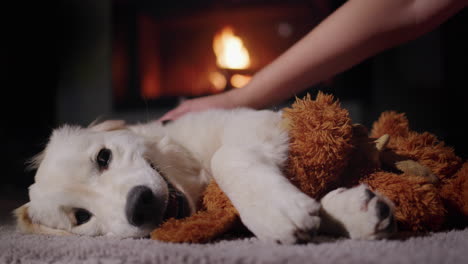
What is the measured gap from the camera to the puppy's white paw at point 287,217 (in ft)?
2.19

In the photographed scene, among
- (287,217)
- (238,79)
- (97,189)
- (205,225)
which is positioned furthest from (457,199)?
(238,79)

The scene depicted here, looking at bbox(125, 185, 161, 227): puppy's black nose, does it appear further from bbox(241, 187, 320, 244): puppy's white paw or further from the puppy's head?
bbox(241, 187, 320, 244): puppy's white paw

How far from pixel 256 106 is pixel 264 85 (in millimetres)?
104

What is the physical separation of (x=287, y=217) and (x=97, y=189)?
1.77 feet

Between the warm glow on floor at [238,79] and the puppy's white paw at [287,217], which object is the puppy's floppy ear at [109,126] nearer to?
the puppy's white paw at [287,217]

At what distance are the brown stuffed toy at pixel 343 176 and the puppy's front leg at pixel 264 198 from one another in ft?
0.23

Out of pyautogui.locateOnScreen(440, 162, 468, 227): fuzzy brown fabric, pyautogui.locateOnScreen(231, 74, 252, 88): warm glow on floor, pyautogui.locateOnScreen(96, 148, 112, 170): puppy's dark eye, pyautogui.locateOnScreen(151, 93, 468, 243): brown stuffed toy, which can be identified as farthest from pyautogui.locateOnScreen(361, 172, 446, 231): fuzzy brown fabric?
pyautogui.locateOnScreen(231, 74, 252, 88): warm glow on floor

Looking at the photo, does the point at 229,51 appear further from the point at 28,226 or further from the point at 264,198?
the point at 264,198

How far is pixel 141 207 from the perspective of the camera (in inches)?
34.2

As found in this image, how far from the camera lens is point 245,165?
82cm

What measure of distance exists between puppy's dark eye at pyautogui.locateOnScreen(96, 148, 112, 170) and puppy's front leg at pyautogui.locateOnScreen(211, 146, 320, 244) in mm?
340

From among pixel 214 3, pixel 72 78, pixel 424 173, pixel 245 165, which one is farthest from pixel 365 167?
pixel 72 78

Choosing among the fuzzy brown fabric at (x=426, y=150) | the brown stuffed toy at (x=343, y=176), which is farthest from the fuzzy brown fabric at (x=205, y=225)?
the fuzzy brown fabric at (x=426, y=150)

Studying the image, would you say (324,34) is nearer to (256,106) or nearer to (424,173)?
(256,106)
